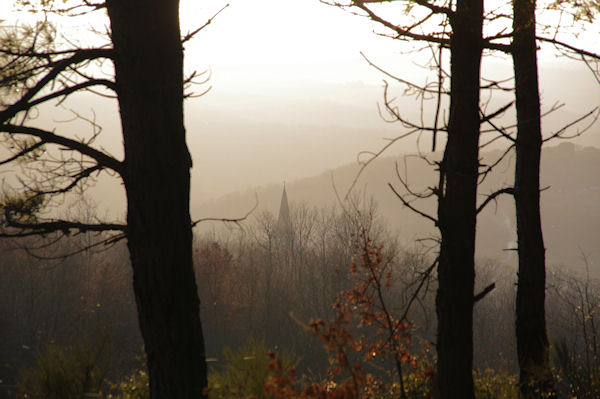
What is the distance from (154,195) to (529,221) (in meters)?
4.13

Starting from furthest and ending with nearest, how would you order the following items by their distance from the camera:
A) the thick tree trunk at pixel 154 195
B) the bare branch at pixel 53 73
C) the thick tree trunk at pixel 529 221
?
the thick tree trunk at pixel 529 221, the thick tree trunk at pixel 154 195, the bare branch at pixel 53 73

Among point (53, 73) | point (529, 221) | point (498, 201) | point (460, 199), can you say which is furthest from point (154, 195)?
point (498, 201)

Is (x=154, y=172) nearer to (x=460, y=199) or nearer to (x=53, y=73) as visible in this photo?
(x=53, y=73)

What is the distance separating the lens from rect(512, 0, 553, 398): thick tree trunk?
565 cm

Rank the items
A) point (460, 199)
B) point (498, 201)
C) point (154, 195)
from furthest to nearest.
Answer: point (498, 201), point (460, 199), point (154, 195)

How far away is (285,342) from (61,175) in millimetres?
36141

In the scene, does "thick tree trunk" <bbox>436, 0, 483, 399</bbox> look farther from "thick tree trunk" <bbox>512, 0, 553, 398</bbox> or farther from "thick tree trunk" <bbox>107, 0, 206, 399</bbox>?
"thick tree trunk" <bbox>512, 0, 553, 398</bbox>

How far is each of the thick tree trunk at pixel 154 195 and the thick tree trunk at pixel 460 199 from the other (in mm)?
Result: 1892

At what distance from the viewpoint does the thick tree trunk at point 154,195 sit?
3.57 m

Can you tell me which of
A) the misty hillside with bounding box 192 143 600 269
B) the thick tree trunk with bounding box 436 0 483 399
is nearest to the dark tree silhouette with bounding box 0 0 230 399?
the thick tree trunk with bounding box 436 0 483 399

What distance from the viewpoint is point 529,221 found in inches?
226

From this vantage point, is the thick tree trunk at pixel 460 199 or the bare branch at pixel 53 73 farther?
the thick tree trunk at pixel 460 199

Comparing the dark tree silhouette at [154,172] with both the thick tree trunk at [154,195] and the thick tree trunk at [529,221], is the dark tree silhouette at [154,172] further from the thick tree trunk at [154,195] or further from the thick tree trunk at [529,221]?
the thick tree trunk at [529,221]

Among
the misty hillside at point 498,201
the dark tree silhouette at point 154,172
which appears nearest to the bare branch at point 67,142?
the dark tree silhouette at point 154,172
